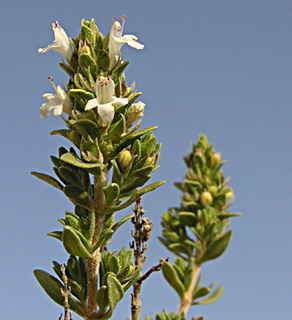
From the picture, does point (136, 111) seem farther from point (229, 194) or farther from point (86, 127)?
point (229, 194)

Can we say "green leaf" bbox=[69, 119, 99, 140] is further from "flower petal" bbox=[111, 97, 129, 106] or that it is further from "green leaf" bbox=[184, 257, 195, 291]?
"green leaf" bbox=[184, 257, 195, 291]

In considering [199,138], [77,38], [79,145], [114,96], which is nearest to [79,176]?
[79,145]

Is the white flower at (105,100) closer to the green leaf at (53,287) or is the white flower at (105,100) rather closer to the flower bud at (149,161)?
the flower bud at (149,161)

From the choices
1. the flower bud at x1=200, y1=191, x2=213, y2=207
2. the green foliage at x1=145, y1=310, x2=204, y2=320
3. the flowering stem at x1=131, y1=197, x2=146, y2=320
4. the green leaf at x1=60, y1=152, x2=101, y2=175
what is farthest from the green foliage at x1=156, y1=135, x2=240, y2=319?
the green leaf at x1=60, y1=152, x2=101, y2=175

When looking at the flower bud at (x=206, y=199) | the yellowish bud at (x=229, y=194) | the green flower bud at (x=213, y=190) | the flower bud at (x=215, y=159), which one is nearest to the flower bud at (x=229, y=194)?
the yellowish bud at (x=229, y=194)

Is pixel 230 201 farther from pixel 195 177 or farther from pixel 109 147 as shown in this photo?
pixel 109 147

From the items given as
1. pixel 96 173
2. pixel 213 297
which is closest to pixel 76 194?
pixel 96 173
